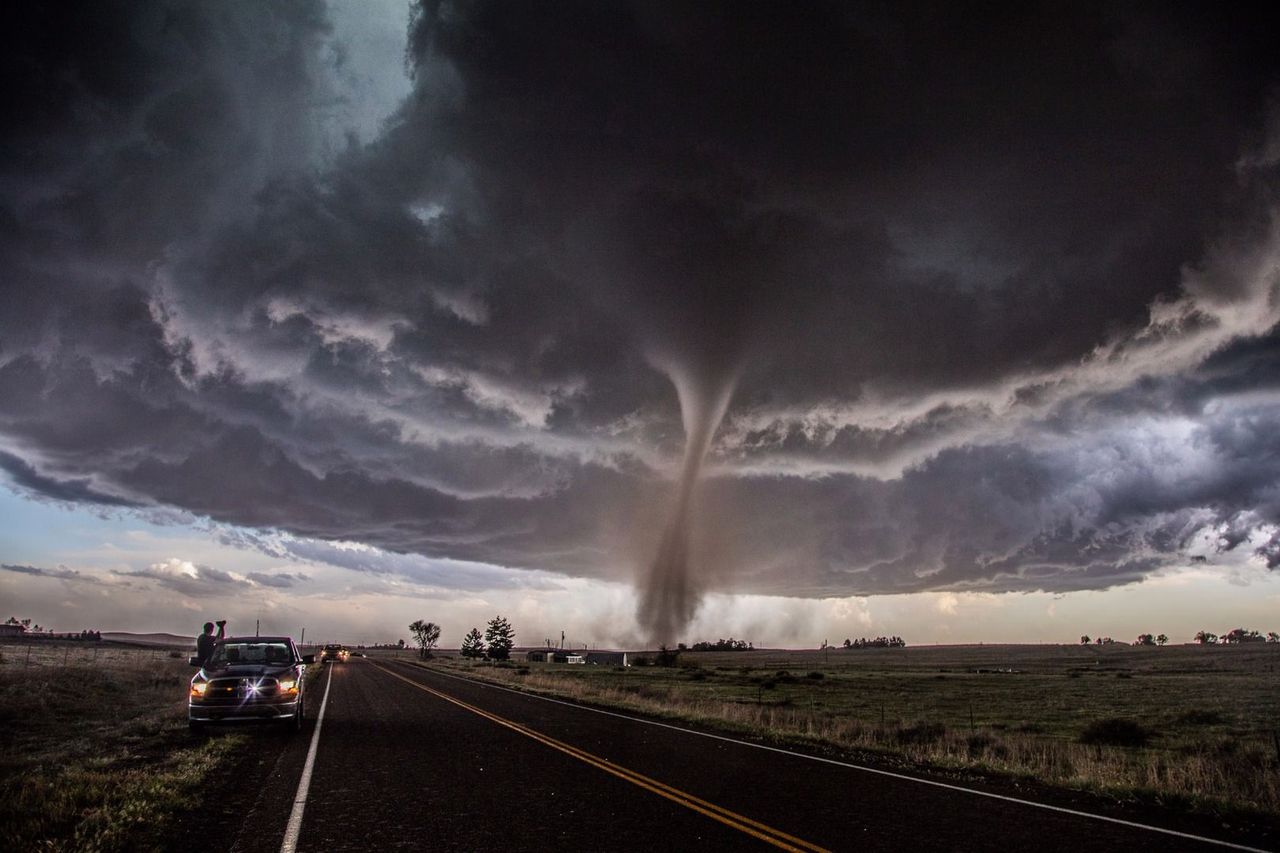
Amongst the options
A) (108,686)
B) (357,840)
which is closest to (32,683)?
(108,686)

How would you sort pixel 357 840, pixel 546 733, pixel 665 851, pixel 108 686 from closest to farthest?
pixel 665 851
pixel 357 840
pixel 546 733
pixel 108 686

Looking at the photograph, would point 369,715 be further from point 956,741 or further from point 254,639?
point 956,741

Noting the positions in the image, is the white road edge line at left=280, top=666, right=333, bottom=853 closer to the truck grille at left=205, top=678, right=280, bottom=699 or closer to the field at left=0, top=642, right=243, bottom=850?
the field at left=0, top=642, right=243, bottom=850

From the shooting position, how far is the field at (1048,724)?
11602mm

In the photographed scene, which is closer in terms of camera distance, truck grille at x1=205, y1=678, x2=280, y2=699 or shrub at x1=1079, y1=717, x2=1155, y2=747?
truck grille at x1=205, y1=678, x2=280, y2=699

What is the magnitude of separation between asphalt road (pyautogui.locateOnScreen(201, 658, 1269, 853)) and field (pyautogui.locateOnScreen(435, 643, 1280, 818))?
282 centimetres

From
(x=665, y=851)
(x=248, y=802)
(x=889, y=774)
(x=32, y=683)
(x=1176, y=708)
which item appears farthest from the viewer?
(x=1176, y=708)

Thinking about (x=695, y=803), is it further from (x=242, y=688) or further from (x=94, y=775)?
(x=242, y=688)

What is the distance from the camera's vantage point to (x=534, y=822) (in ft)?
25.8

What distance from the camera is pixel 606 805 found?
8.71 metres

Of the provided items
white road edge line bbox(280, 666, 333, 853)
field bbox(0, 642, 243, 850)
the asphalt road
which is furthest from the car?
white road edge line bbox(280, 666, 333, 853)

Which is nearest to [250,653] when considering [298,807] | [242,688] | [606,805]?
[242,688]

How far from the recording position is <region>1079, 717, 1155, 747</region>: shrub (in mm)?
32281

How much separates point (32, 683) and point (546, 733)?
90.1 ft
